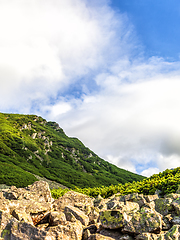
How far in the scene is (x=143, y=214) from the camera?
26.8 feet

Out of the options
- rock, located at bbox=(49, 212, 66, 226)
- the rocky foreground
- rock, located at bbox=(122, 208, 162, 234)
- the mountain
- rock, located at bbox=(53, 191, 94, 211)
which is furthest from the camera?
the mountain

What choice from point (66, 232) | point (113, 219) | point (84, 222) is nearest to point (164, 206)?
point (113, 219)

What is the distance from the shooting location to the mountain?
253ft

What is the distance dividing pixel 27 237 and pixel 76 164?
489 feet

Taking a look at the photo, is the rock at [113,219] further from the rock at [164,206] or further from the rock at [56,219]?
the rock at [164,206]

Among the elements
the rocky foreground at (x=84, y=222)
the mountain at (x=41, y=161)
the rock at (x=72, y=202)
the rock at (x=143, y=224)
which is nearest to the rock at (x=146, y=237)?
the rocky foreground at (x=84, y=222)

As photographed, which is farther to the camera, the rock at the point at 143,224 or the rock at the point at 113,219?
the rock at the point at 113,219

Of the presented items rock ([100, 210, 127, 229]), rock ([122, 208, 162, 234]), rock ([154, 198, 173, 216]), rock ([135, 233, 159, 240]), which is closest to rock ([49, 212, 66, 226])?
rock ([100, 210, 127, 229])

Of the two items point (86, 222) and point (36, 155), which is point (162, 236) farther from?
point (36, 155)

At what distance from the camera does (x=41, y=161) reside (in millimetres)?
126250

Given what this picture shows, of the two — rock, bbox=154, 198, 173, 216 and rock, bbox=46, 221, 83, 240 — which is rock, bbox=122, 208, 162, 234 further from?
rock, bbox=154, 198, 173, 216

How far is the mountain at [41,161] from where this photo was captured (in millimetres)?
77062

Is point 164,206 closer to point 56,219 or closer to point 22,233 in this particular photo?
point 56,219

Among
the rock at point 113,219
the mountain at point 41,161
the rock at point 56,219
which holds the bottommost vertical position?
the rock at point 56,219
